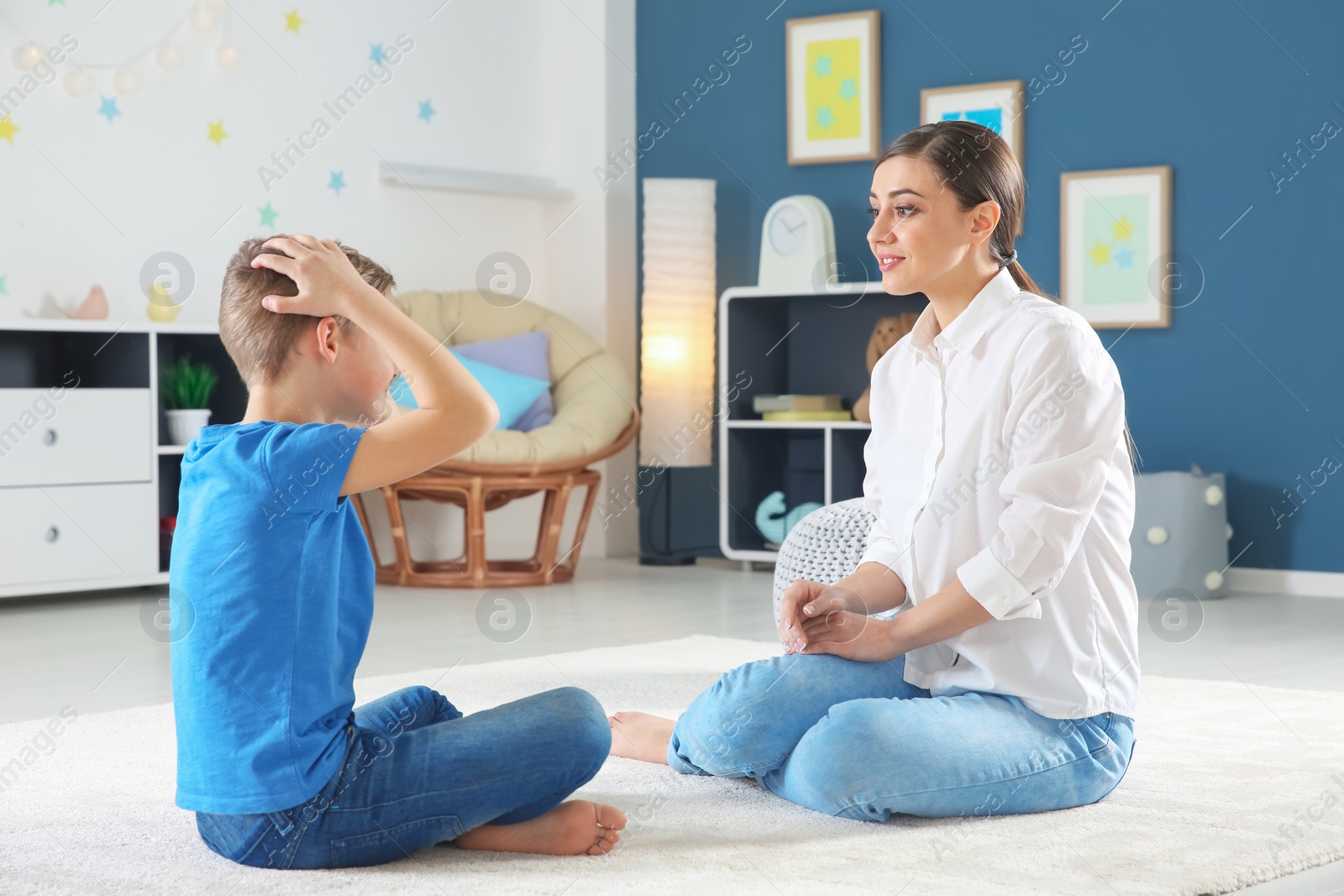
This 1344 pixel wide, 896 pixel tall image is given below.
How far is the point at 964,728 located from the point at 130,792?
1.00 m

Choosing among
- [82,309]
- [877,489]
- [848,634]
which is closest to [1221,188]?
[877,489]

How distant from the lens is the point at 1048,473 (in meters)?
1.57

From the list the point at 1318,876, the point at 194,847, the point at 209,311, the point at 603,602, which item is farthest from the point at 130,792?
the point at 209,311

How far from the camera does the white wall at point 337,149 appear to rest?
407 cm

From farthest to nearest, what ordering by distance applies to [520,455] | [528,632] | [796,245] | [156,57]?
1. [796,245]
2. [156,57]
3. [520,455]
4. [528,632]

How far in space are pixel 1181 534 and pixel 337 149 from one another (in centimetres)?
272

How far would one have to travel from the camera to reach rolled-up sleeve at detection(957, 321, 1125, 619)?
1.57 meters

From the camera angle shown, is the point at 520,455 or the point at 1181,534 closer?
the point at 1181,534

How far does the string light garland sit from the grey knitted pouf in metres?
2.40

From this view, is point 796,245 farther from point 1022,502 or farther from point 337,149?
point 1022,502

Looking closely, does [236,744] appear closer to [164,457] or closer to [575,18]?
[164,457]

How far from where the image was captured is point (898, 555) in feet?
5.87

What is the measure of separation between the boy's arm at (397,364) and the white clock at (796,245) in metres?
3.28

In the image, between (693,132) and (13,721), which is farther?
(693,132)
